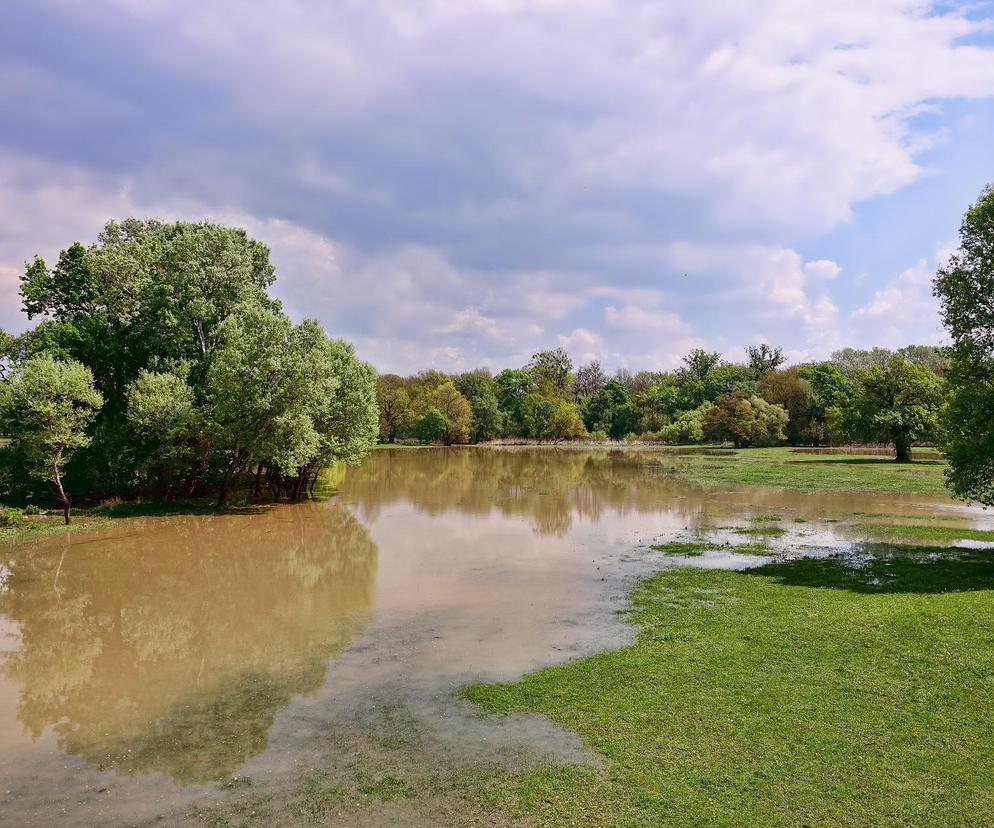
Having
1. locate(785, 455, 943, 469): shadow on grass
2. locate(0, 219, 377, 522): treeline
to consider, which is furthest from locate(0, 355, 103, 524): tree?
locate(785, 455, 943, 469): shadow on grass

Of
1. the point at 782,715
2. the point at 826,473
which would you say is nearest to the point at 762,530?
the point at 782,715

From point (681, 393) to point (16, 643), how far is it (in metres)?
124

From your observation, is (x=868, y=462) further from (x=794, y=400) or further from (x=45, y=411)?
(x=45, y=411)

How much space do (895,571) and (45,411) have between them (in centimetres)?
3135

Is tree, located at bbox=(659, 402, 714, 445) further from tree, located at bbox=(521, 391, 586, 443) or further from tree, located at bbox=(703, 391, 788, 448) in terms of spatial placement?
tree, located at bbox=(521, 391, 586, 443)

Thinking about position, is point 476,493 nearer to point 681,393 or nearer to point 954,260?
point 954,260

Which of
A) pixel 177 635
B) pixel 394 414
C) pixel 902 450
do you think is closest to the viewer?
pixel 177 635

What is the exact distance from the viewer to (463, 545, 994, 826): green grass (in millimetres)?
6883

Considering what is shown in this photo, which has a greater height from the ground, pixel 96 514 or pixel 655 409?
pixel 655 409

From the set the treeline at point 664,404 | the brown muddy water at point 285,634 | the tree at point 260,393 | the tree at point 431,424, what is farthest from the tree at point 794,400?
the tree at point 260,393

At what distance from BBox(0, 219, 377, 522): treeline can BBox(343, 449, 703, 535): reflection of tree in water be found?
6.88 meters

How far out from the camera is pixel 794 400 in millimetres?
97938

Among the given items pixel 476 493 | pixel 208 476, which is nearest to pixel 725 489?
pixel 476 493

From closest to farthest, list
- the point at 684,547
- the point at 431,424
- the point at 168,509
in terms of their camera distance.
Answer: the point at 684,547 < the point at 168,509 < the point at 431,424
